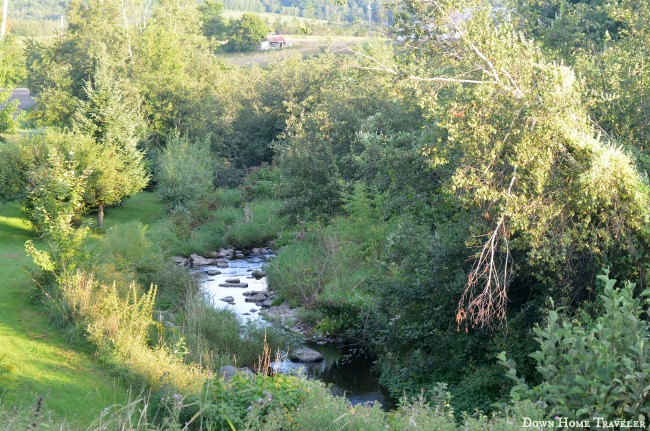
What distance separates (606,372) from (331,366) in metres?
11.0

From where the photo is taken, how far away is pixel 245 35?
83.9m

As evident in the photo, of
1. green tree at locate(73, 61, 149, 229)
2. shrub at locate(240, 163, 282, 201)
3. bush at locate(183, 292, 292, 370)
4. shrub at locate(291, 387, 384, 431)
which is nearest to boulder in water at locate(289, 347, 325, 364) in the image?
bush at locate(183, 292, 292, 370)

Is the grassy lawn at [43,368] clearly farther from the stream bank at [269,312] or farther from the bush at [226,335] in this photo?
the stream bank at [269,312]

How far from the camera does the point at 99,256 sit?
1780 cm

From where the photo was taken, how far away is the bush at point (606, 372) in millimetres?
6023

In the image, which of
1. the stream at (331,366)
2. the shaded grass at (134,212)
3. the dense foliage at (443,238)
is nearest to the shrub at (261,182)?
the shaded grass at (134,212)

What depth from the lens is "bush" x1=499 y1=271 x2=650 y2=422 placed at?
19.8 feet

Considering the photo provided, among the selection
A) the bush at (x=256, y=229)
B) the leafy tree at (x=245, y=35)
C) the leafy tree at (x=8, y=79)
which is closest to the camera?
the leafy tree at (x=8, y=79)

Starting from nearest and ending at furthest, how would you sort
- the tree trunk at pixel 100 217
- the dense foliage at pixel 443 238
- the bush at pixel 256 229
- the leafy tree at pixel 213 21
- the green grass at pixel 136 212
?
the dense foliage at pixel 443 238
the tree trunk at pixel 100 217
the green grass at pixel 136 212
the bush at pixel 256 229
the leafy tree at pixel 213 21

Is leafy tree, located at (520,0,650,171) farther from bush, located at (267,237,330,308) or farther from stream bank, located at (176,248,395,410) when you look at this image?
bush, located at (267,237,330,308)

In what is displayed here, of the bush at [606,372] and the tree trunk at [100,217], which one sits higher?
the bush at [606,372]

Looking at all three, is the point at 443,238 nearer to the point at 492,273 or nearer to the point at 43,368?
the point at 492,273

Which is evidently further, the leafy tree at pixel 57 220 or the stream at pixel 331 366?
the leafy tree at pixel 57 220

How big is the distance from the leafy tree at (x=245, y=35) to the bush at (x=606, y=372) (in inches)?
3139
